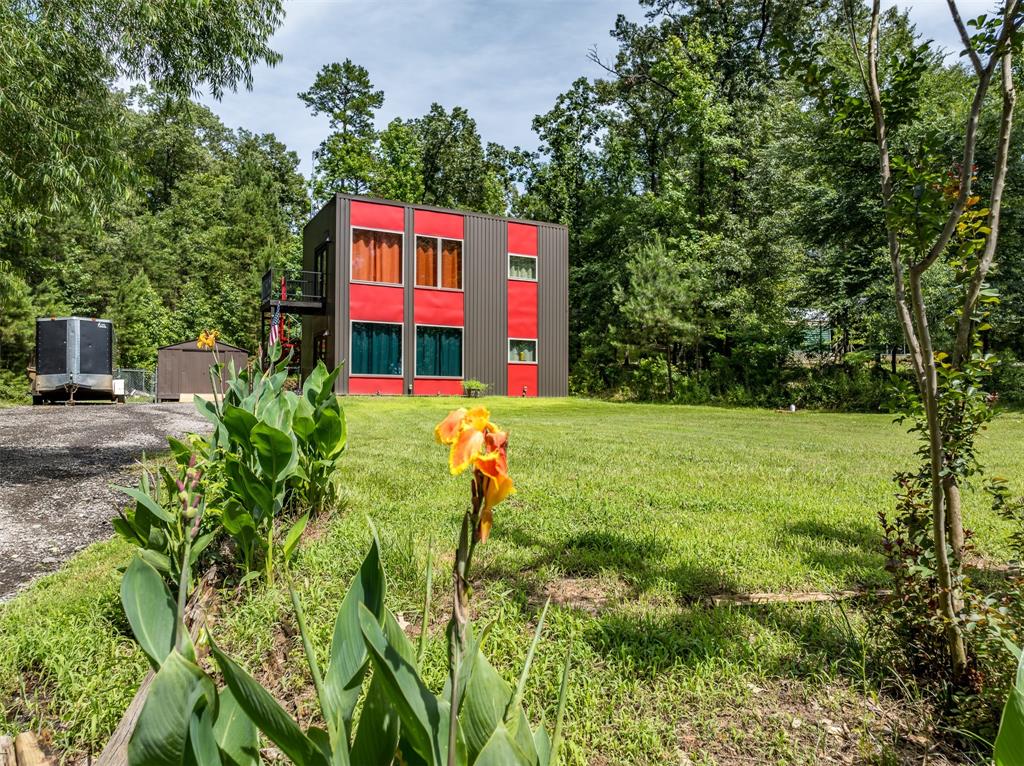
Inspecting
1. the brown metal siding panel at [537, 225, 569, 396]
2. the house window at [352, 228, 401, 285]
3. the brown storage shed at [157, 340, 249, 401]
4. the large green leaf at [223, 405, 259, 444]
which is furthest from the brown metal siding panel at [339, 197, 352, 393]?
the large green leaf at [223, 405, 259, 444]

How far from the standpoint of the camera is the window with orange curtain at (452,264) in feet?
57.8

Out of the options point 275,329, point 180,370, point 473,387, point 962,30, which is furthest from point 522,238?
point 962,30

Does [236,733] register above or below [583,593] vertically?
above

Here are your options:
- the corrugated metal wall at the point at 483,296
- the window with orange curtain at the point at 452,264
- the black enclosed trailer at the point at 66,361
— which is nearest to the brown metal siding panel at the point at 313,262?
the corrugated metal wall at the point at 483,296

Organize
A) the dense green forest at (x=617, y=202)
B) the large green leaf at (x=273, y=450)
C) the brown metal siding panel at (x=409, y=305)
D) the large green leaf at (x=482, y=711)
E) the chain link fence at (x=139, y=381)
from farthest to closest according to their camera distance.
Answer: the chain link fence at (x=139, y=381) < the brown metal siding panel at (x=409, y=305) < the dense green forest at (x=617, y=202) < the large green leaf at (x=273, y=450) < the large green leaf at (x=482, y=711)

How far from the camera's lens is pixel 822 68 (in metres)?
1.83

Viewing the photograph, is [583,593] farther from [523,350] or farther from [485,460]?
[523,350]

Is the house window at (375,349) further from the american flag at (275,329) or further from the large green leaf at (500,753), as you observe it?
the large green leaf at (500,753)

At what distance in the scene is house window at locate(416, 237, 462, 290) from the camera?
17234 mm

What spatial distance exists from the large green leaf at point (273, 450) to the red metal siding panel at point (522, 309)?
1626 cm

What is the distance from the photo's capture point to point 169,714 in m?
0.74

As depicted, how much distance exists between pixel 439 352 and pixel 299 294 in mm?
4279

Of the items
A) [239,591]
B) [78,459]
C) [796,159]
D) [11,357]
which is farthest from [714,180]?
[11,357]

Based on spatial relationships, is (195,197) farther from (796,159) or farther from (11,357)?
(796,159)
